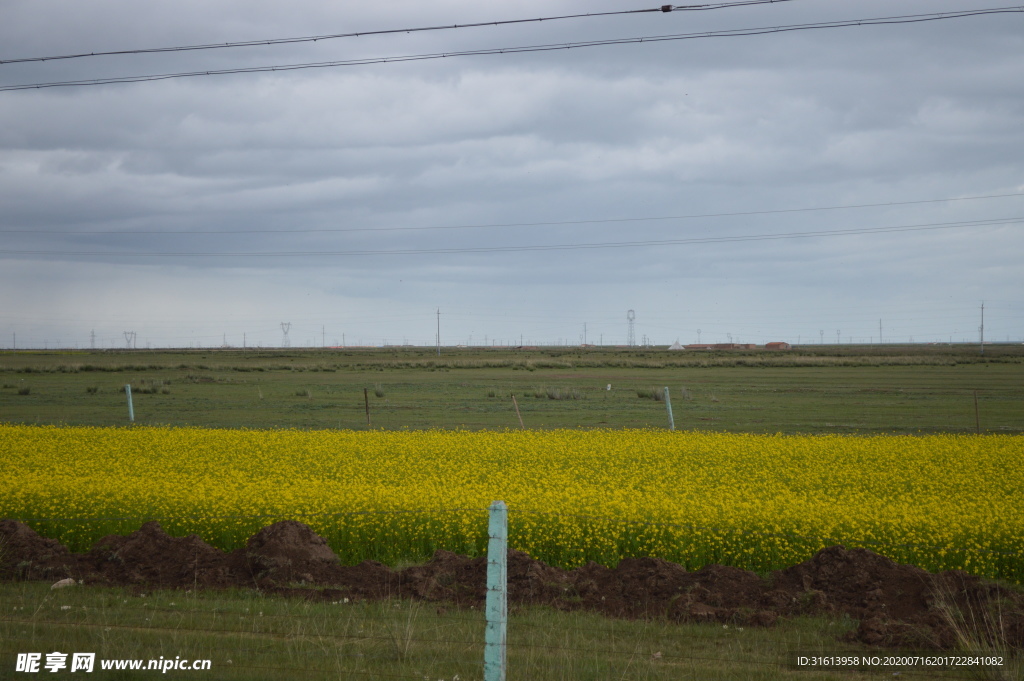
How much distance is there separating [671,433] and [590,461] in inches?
242

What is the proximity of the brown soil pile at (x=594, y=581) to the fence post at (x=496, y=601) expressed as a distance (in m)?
3.37

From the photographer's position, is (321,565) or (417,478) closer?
(321,565)

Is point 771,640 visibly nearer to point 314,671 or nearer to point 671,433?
point 314,671

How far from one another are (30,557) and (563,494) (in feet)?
24.9

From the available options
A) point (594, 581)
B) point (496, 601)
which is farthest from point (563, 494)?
point (496, 601)

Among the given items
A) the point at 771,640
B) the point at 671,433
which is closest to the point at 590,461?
the point at 671,433

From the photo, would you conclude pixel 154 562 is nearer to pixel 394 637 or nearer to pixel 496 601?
pixel 394 637

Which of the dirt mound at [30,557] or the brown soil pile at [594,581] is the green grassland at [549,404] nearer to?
the dirt mound at [30,557]

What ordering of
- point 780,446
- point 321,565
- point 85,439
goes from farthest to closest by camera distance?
point 85,439
point 780,446
point 321,565

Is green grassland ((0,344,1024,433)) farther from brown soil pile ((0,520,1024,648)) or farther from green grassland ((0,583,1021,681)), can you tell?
green grassland ((0,583,1021,681))

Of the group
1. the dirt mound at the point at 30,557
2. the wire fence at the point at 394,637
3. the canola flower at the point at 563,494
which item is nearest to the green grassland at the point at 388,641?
the wire fence at the point at 394,637

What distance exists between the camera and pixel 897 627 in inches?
331

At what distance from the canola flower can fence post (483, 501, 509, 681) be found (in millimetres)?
4903

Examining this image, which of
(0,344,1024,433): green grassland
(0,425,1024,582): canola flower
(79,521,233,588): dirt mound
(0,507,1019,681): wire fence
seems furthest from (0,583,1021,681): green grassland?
(0,344,1024,433): green grassland
